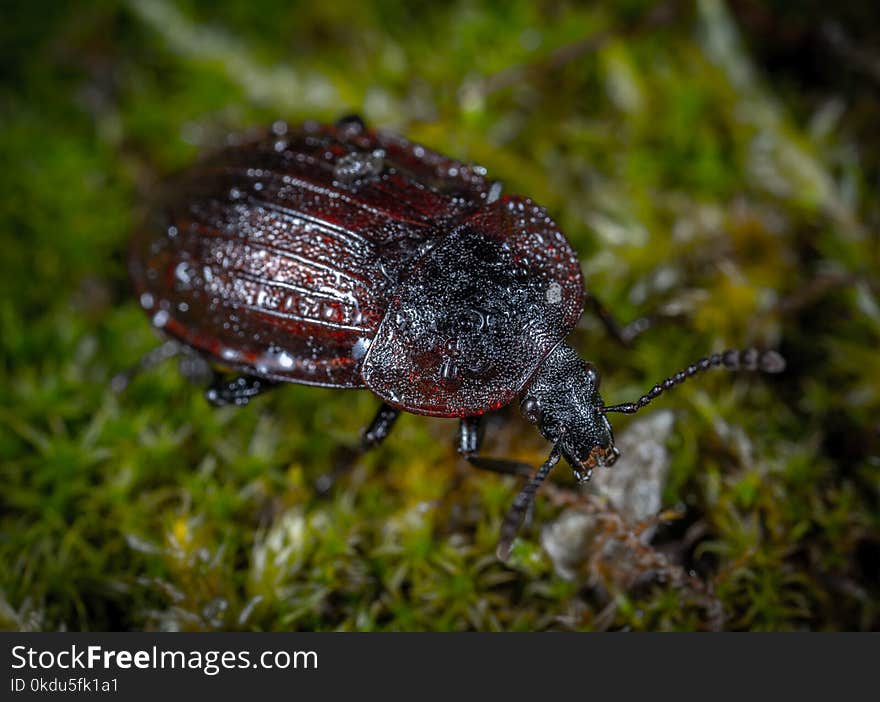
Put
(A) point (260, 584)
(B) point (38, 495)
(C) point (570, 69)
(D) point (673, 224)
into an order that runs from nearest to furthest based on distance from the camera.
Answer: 1. (A) point (260, 584)
2. (B) point (38, 495)
3. (D) point (673, 224)
4. (C) point (570, 69)

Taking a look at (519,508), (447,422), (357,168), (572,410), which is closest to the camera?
(519,508)

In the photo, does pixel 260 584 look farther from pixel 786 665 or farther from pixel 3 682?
pixel 786 665

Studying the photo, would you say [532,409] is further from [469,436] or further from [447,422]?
[447,422]

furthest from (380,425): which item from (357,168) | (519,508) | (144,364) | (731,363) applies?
(731,363)

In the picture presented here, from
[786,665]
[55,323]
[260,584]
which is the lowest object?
[786,665]

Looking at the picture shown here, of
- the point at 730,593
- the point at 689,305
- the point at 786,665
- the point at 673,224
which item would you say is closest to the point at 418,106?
the point at 673,224

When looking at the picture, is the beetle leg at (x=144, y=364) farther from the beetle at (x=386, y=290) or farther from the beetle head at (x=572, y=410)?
the beetle head at (x=572, y=410)

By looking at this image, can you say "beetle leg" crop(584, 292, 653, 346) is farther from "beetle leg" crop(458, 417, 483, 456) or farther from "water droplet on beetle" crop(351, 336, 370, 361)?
"water droplet on beetle" crop(351, 336, 370, 361)
